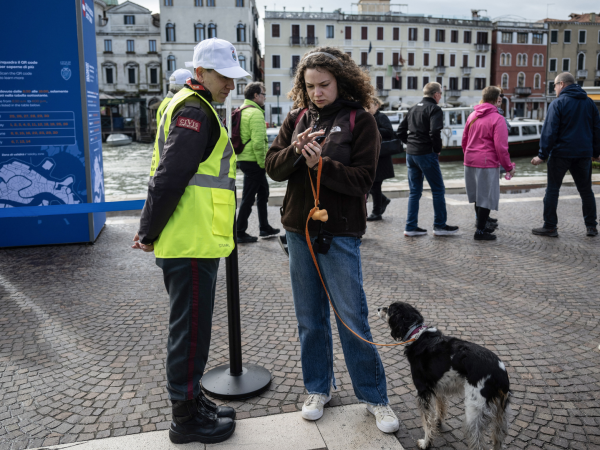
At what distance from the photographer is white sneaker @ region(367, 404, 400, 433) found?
279cm

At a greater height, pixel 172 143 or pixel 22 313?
pixel 172 143

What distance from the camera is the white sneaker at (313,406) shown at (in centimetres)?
291

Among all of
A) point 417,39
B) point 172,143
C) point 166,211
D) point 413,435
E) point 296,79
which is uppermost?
point 417,39

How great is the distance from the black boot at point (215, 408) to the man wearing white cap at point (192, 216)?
0.08 m

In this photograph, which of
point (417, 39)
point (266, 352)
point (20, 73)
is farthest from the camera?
point (417, 39)

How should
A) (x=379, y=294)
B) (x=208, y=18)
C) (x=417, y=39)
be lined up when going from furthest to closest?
(x=417, y=39), (x=208, y=18), (x=379, y=294)

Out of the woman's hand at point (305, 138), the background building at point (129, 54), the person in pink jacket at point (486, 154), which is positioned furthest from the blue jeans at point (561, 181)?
the background building at point (129, 54)

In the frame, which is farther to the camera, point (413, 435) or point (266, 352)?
point (266, 352)

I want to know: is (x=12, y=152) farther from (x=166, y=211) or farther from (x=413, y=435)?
(x=413, y=435)

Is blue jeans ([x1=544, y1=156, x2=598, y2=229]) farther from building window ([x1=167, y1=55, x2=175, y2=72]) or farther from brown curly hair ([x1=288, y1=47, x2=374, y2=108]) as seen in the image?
building window ([x1=167, y1=55, x2=175, y2=72])

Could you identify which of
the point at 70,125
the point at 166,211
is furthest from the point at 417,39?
the point at 166,211

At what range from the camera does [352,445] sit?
8.86 ft

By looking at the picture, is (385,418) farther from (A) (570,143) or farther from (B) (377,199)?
(B) (377,199)

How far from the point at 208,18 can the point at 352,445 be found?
2361 inches
